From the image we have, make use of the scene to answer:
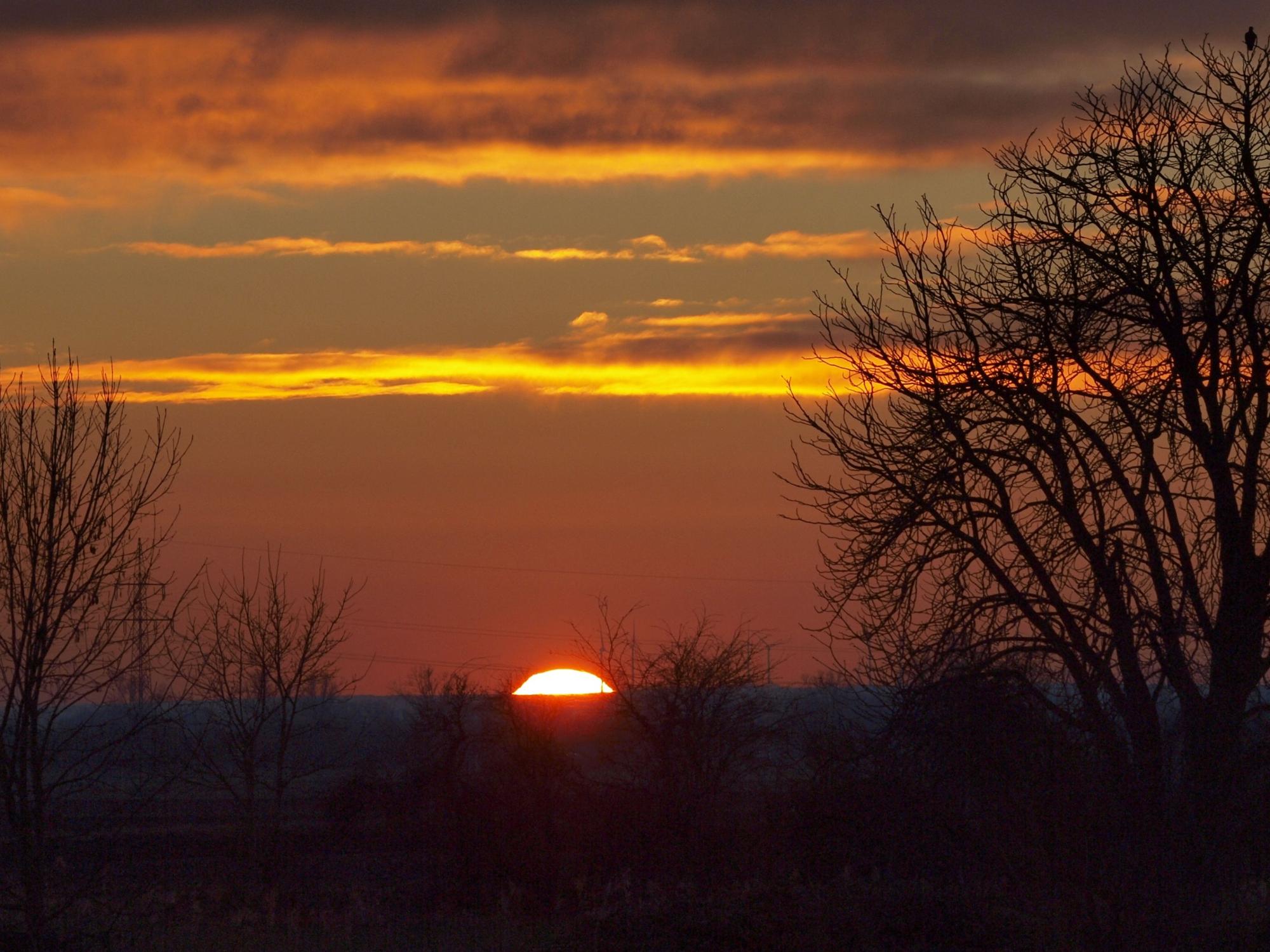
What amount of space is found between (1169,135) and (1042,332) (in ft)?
7.64

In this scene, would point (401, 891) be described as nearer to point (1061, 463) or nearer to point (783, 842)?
point (783, 842)

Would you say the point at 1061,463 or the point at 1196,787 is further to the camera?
the point at 1061,463

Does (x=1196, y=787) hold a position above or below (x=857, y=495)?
below

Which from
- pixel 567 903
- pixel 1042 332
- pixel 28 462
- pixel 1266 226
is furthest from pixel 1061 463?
pixel 567 903

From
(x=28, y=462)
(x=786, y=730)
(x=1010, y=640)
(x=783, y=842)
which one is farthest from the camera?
(x=786, y=730)

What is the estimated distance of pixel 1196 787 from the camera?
1265 centimetres

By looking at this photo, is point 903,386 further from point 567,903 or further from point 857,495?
point 567,903

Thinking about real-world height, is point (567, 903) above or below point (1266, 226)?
below

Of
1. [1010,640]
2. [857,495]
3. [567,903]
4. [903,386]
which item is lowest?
[567,903]

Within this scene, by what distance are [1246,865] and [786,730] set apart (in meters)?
15.9

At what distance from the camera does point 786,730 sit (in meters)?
28.5

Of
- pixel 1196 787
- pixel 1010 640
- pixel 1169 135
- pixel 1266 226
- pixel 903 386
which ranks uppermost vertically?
pixel 1169 135

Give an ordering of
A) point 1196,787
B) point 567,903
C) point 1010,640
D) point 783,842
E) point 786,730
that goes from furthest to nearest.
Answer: point 786,730
point 783,842
point 567,903
point 1010,640
point 1196,787

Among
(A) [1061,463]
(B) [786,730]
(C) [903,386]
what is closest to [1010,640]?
(A) [1061,463]
